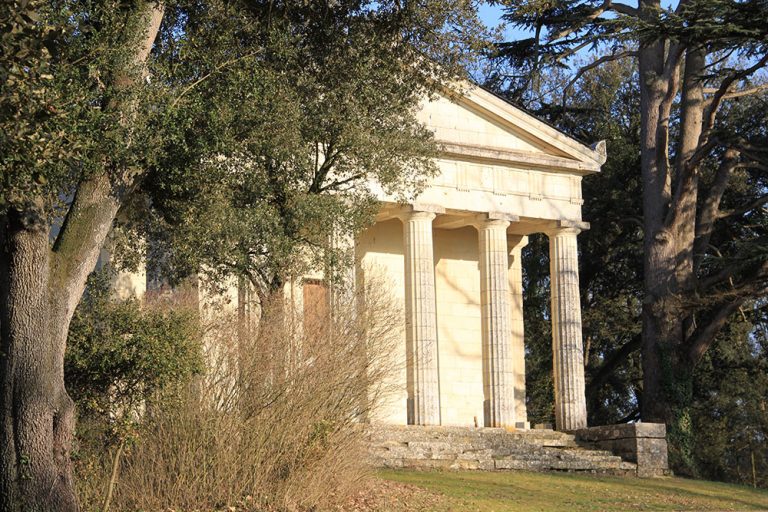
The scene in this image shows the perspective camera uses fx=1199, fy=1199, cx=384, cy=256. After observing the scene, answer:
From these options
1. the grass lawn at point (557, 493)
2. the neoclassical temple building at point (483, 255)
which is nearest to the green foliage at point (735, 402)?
the neoclassical temple building at point (483, 255)

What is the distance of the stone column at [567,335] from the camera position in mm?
36062

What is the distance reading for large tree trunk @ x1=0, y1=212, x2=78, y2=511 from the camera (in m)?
14.7

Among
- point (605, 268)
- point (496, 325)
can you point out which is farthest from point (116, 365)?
point (605, 268)

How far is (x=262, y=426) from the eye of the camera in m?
18.5

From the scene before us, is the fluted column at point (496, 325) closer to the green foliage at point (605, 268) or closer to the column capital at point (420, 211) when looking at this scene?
the column capital at point (420, 211)

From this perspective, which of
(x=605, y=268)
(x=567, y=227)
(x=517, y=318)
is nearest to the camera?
(x=567, y=227)

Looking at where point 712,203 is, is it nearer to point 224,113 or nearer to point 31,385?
point 224,113

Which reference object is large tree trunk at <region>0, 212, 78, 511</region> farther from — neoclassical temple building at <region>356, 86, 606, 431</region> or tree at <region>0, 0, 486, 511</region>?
neoclassical temple building at <region>356, 86, 606, 431</region>

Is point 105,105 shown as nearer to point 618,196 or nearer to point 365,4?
point 365,4

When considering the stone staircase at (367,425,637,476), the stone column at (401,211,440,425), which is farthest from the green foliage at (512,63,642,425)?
the stone staircase at (367,425,637,476)

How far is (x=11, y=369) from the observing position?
14953 mm

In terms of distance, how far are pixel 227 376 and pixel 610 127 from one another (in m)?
29.4

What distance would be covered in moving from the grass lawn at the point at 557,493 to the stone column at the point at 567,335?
5.52 meters

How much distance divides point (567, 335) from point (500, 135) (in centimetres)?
642
